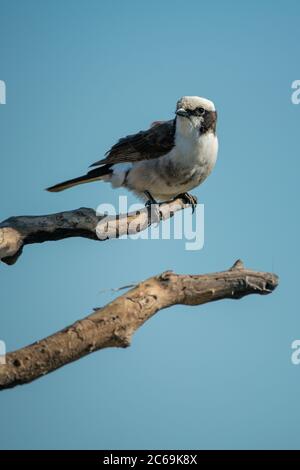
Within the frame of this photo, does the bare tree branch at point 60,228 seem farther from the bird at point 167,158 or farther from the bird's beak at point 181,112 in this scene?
the bird's beak at point 181,112

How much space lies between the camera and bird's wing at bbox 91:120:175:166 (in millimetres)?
8516

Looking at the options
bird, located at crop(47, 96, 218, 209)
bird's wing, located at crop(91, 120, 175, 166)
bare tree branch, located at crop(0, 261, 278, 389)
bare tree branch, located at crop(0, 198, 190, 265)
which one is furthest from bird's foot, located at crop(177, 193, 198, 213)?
bare tree branch, located at crop(0, 261, 278, 389)

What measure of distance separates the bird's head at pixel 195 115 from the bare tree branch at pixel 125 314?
2.77 meters

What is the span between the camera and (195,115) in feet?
27.1

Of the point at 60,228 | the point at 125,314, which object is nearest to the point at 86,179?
the point at 60,228

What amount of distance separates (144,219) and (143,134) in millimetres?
1751

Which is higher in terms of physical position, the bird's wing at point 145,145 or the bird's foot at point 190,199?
the bird's wing at point 145,145

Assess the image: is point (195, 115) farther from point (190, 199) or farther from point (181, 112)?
point (190, 199)

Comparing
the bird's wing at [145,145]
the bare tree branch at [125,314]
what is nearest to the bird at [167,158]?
the bird's wing at [145,145]

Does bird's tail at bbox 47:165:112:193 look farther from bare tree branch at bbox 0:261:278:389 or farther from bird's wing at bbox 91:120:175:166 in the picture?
bare tree branch at bbox 0:261:278:389

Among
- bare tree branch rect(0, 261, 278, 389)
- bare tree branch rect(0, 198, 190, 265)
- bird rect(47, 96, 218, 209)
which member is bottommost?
bare tree branch rect(0, 261, 278, 389)

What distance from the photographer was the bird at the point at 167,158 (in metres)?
8.30

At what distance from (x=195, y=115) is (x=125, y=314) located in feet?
11.6

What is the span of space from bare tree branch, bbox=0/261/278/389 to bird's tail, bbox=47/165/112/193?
314 cm
